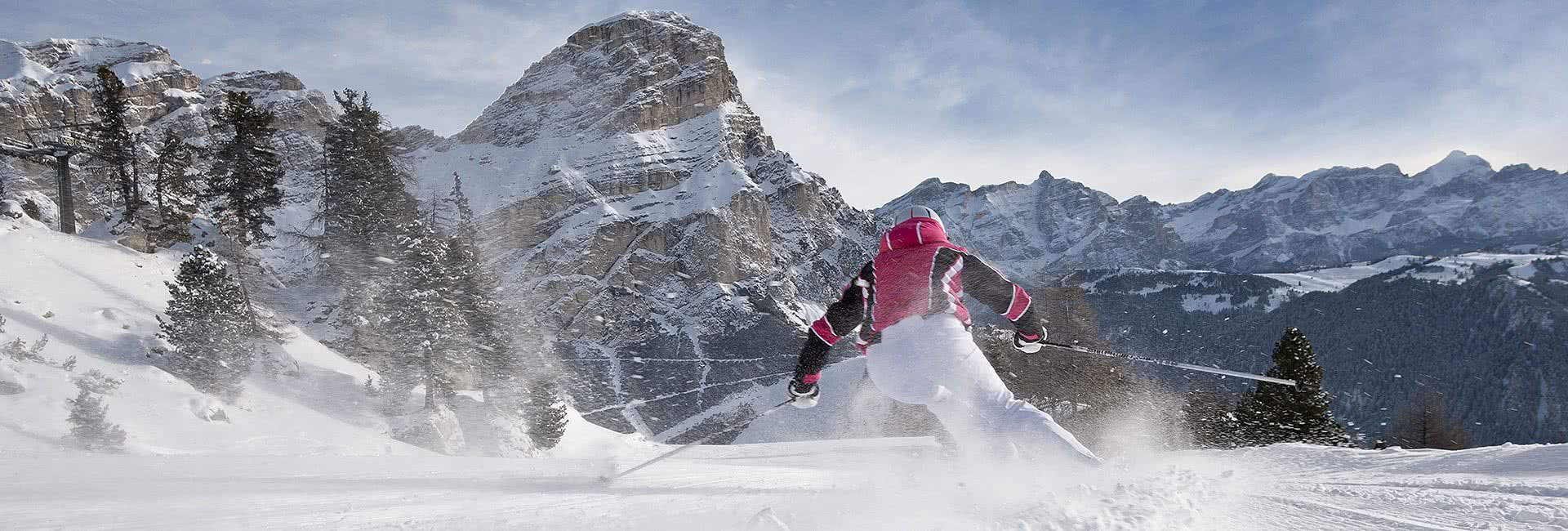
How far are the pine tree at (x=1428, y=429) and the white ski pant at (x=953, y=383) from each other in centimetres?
3575

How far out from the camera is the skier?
4.11m

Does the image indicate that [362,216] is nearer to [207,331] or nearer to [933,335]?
[207,331]

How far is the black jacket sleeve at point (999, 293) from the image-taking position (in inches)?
191

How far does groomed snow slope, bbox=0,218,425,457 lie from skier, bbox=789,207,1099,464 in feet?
30.1

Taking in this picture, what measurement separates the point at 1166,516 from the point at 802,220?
14882 cm

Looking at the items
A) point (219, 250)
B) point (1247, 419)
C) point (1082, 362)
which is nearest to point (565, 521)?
point (1247, 419)

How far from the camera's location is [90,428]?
10.9 metres

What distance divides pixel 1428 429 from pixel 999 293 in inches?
1591

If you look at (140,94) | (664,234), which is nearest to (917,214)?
(664,234)

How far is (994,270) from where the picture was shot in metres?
5.00

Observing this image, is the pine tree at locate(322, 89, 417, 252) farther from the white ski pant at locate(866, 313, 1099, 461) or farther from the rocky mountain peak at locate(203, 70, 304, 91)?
the rocky mountain peak at locate(203, 70, 304, 91)

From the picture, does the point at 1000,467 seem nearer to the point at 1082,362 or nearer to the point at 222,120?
the point at 1082,362

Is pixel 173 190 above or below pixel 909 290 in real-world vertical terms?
above

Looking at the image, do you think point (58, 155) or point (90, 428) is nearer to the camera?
point (90, 428)
